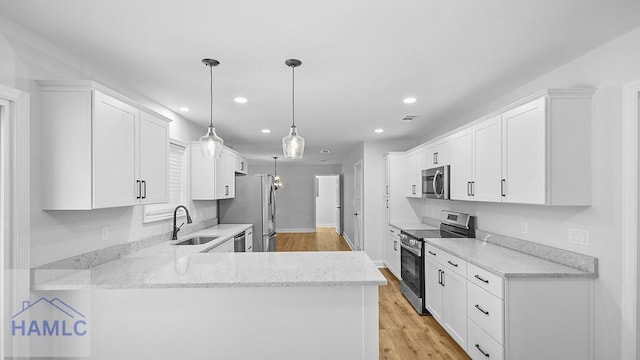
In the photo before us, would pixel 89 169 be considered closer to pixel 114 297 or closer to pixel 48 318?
pixel 114 297

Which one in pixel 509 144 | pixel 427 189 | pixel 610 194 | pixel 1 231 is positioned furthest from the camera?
pixel 427 189

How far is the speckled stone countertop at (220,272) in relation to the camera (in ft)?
6.12

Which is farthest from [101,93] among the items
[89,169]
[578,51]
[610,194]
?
[610,194]

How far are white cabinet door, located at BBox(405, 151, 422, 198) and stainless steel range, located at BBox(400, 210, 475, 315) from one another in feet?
2.37

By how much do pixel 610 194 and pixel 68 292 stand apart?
3.53 metres

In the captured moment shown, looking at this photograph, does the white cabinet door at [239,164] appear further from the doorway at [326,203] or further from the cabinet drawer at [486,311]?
the doorway at [326,203]

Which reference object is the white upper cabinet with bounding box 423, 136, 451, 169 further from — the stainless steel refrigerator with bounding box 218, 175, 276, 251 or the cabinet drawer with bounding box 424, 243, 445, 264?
the stainless steel refrigerator with bounding box 218, 175, 276, 251

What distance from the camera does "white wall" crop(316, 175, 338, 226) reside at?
12523mm

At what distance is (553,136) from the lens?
2250 mm

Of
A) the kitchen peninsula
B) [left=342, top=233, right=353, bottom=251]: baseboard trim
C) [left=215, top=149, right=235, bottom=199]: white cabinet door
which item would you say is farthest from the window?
[left=342, top=233, right=353, bottom=251]: baseboard trim

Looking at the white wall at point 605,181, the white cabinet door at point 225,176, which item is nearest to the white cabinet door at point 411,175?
the white wall at point 605,181

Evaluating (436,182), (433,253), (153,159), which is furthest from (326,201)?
(153,159)

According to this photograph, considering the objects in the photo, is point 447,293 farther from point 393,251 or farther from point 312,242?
point 312,242

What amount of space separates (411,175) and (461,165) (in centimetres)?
169
